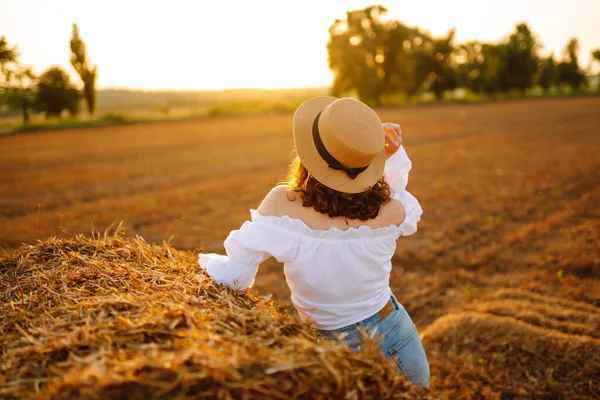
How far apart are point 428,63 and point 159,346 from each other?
224 feet

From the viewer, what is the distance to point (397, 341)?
6.82ft

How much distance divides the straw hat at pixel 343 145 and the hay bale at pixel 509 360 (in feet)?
7.04

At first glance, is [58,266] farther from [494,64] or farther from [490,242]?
[494,64]

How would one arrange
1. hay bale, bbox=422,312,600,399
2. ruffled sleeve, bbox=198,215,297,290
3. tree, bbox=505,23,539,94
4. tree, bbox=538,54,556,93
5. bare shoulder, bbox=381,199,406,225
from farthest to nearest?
1. tree, bbox=538,54,556,93
2. tree, bbox=505,23,539,94
3. hay bale, bbox=422,312,600,399
4. bare shoulder, bbox=381,199,406,225
5. ruffled sleeve, bbox=198,215,297,290

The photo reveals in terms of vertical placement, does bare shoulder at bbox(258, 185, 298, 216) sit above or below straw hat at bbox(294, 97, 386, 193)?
below

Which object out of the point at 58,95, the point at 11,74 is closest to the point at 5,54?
the point at 11,74

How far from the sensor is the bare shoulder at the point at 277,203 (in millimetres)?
2000

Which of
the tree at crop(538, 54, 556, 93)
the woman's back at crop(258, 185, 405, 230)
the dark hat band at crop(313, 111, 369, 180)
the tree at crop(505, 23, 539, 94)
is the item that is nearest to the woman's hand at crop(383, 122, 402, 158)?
the dark hat band at crop(313, 111, 369, 180)

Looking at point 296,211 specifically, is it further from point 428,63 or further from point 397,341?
point 428,63

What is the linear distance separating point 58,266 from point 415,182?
9.64 meters

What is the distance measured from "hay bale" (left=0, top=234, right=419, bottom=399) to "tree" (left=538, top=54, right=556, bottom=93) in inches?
3300

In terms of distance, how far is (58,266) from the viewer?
2.44m

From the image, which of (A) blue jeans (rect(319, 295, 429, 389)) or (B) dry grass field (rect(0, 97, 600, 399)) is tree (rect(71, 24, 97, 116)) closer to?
(B) dry grass field (rect(0, 97, 600, 399))

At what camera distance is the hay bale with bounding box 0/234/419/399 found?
52.9 inches
